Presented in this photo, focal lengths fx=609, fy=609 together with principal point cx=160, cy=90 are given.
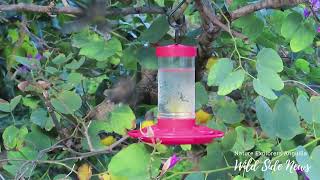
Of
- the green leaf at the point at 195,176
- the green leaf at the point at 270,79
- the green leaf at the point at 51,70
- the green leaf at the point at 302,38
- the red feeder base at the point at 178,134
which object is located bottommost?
the green leaf at the point at 195,176

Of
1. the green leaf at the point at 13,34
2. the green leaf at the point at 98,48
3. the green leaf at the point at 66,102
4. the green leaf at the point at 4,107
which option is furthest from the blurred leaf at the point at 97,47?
the green leaf at the point at 13,34

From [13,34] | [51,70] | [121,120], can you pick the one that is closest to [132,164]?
[121,120]

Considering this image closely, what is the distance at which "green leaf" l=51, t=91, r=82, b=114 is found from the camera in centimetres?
131

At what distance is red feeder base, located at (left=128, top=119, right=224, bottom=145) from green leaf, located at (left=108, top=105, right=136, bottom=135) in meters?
0.19

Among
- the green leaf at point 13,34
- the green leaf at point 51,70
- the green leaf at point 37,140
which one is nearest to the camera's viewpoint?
the green leaf at point 37,140

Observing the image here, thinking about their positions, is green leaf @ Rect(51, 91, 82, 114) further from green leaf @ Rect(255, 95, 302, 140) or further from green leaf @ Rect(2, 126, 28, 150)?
green leaf @ Rect(255, 95, 302, 140)

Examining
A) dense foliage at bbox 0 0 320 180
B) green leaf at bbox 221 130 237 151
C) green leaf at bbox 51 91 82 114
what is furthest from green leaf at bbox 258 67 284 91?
green leaf at bbox 51 91 82 114

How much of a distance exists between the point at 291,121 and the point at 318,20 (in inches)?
9.5

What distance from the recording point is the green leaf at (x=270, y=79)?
3.26ft

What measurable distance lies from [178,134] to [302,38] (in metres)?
0.32

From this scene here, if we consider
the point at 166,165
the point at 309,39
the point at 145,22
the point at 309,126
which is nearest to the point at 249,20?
the point at 309,39

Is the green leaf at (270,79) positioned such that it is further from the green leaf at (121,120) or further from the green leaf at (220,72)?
the green leaf at (121,120)

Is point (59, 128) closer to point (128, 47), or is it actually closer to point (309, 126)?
point (128, 47)

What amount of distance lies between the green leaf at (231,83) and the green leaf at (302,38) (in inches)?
7.6
